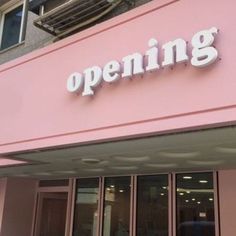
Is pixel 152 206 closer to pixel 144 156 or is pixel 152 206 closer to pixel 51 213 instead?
pixel 144 156

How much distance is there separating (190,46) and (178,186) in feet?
12.2

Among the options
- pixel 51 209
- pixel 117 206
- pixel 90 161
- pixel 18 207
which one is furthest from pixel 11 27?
pixel 117 206

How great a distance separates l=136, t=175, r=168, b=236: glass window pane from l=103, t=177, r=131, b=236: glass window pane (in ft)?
1.12

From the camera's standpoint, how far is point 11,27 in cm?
1147

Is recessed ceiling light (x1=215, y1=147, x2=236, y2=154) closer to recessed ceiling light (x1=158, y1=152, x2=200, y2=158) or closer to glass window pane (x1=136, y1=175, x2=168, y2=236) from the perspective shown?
recessed ceiling light (x1=158, y1=152, x2=200, y2=158)

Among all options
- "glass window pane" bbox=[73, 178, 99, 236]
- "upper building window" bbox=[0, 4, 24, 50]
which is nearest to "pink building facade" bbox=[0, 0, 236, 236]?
"glass window pane" bbox=[73, 178, 99, 236]

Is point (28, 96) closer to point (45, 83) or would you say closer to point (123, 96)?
point (45, 83)

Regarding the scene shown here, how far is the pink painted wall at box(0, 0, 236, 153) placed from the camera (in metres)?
4.96

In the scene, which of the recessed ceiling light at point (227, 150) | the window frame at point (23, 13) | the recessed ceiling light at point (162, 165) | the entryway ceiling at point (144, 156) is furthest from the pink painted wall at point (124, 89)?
the window frame at point (23, 13)

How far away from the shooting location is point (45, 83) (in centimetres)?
760

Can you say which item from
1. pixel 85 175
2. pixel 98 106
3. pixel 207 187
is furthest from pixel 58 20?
pixel 207 187

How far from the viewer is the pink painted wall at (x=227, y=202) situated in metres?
7.20

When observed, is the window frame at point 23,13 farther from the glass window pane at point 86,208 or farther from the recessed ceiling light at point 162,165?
the recessed ceiling light at point 162,165

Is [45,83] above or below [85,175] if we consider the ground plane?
above
